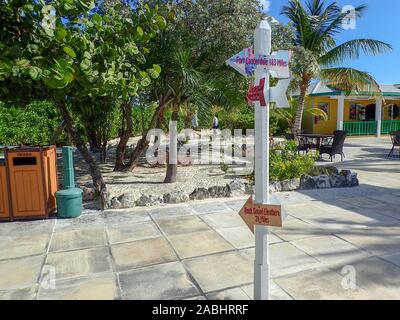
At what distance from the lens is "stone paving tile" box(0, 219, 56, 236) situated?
193 inches

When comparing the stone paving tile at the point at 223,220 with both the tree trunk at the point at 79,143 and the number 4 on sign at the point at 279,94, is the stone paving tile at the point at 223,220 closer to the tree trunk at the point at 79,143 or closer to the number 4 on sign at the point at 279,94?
the tree trunk at the point at 79,143

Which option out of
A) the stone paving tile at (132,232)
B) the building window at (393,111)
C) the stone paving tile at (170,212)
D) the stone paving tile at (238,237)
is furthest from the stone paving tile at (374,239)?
the building window at (393,111)

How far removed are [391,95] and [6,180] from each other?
2179cm

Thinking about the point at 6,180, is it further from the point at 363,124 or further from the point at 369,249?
the point at 363,124

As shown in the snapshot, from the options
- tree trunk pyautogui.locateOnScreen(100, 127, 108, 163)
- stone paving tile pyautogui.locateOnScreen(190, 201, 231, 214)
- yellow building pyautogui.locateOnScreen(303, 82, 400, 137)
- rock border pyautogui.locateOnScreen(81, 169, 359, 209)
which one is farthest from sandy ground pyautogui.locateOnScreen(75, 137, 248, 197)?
yellow building pyautogui.locateOnScreen(303, 82, 400, 137)

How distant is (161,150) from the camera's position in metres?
11.6

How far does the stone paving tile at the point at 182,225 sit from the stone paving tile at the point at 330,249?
1.41 meters

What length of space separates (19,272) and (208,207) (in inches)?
127

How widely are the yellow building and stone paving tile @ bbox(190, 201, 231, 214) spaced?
1507cm

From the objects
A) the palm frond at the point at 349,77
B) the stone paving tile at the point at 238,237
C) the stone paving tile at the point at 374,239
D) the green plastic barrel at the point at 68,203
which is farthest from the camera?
the palm frond at the point at 349,77

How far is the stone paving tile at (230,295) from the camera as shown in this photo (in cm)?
307

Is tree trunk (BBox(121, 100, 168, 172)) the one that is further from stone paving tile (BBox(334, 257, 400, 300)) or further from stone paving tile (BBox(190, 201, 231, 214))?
stone paving tile (BBox(334, 257, 400, 300))

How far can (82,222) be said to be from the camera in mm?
5285

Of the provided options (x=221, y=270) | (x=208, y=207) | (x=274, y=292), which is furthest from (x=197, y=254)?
(x=208, y=207)
